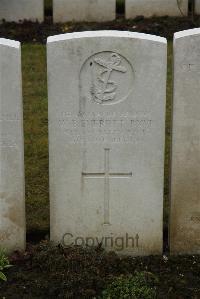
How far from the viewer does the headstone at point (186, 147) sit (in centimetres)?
514

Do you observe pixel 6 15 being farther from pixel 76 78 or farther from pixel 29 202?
pixel 76 78

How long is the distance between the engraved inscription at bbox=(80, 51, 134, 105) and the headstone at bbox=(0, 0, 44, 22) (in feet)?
24.8

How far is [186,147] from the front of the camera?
5.36 m

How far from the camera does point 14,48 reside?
5105 millimetres

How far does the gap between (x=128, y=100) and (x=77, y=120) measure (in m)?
0.40

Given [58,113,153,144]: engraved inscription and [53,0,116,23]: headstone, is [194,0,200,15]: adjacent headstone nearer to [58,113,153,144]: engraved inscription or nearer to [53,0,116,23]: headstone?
[53,0,116,23]: headstone

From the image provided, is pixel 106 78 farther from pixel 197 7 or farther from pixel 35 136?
pixel 197 7

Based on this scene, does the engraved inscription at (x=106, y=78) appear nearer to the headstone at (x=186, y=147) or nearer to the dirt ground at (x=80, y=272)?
the headstone at (x=186, y=147)

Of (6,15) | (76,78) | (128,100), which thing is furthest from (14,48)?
(6,15)

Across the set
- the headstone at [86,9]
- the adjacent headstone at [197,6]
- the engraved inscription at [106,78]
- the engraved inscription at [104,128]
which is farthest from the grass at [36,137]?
the adjacent headstone at [197,6]

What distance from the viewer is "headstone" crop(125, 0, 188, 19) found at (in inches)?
494

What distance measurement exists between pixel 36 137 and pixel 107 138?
276cm

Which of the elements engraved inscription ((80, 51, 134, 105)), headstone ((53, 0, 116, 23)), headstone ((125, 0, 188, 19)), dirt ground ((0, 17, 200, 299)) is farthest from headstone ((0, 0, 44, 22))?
engraved inscription ((80, 51, 134, 105))

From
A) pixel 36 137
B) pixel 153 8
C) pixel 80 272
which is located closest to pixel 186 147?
pixel 80 272
